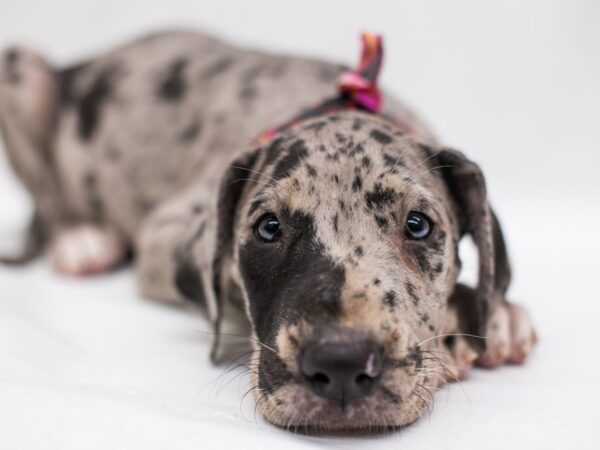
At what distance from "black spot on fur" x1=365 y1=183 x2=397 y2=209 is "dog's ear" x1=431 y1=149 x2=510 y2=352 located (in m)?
0.41

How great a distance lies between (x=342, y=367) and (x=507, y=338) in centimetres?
138

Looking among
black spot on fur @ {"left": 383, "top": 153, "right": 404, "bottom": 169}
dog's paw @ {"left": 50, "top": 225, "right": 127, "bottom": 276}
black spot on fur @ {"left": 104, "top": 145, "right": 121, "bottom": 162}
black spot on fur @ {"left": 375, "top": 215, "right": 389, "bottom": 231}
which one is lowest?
dog's paw @ {"left": 50, "top": 225, "right": 127, "bottom": 276}

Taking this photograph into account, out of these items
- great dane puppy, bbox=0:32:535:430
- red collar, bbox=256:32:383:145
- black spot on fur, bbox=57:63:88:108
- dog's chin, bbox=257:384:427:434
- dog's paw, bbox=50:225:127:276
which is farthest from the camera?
black spot on fur, bbox=57:63:88:108

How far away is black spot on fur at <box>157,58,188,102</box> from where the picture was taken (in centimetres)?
562

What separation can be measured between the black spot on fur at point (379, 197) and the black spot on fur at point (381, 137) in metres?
0.34

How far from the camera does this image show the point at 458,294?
158 inches

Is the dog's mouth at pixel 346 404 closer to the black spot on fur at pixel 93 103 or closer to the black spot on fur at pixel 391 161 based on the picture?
the black spot on fur at pixel 391 161

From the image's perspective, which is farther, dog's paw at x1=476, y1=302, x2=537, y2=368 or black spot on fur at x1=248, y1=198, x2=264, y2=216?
dog's paw at x1=476, y1=302, x2=537, y2=368

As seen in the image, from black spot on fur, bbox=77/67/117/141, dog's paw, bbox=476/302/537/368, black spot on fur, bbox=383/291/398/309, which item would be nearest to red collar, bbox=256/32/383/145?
dog's paw, bbox=476/302/537/368

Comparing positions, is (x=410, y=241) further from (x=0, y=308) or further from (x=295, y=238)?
(x=0, y=308)

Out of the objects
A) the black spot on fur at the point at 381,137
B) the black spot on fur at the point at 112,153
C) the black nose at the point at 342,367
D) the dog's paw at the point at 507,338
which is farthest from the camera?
the black spot on fur at the point at 112,153

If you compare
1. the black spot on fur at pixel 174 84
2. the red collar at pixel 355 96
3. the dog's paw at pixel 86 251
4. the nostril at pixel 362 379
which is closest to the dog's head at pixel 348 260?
the nostril at pixel 362 379

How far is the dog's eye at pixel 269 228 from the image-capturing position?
3572mm

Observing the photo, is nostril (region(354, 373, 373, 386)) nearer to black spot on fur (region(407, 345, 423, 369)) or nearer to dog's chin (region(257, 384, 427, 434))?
dog's chin (region(257, 384, 427, 434))
